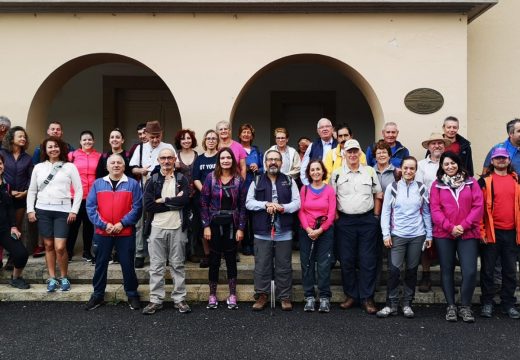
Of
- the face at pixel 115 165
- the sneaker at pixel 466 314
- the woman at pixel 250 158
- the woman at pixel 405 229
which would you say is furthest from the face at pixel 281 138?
the sneaker at pixel 466 314

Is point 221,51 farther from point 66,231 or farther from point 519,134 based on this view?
point 519,134

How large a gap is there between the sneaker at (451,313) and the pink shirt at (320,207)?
163 centimetres

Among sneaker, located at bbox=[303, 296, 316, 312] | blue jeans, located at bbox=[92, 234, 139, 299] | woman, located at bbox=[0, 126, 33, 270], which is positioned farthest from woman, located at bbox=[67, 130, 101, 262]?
sneaker, located at bbox=[303, 296, 316, 312]

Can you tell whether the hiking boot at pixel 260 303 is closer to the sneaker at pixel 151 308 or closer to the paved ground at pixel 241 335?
the paved ground at pixel 241 335

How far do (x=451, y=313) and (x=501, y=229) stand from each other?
1138mm

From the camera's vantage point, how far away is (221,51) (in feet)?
20.4

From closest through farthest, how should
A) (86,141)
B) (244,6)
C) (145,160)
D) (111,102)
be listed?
(145,160) → (86,141) → (244,6) → (111,102)

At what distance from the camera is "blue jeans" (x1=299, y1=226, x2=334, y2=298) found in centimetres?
476

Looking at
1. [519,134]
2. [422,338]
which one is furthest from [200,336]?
[519,134]

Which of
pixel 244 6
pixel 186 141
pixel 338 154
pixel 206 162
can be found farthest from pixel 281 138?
pixel 244 6

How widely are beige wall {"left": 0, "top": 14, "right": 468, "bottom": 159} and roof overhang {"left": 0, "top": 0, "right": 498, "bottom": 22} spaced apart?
88 millimetres

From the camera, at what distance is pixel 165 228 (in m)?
4.69

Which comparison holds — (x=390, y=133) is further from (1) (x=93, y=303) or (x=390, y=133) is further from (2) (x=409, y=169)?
(1) (x=93, y=303)

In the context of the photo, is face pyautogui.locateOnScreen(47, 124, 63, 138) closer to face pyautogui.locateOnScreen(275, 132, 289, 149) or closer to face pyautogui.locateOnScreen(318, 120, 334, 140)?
face pyautogui.locateOnScreen(275, 132, 289, 149)
